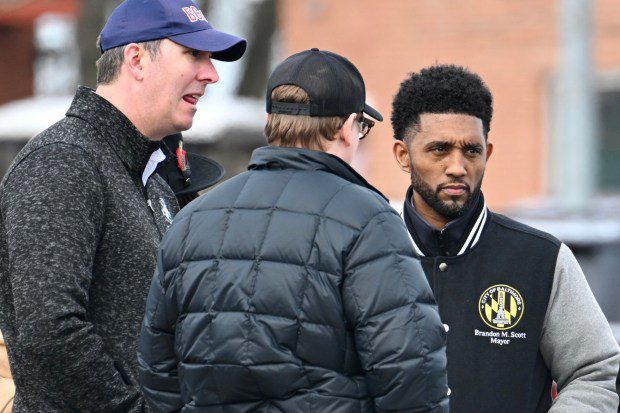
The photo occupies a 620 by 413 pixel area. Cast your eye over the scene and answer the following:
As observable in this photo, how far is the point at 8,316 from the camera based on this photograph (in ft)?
10.8

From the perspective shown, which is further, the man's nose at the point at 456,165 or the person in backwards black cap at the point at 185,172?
the person in backwards black cap at the point at 185,172

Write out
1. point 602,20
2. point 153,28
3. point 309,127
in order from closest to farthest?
point 309,127 < point 153,28 < point 602,20

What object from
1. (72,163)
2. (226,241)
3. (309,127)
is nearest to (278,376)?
(226,241)

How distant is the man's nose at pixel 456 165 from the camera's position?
363 cm

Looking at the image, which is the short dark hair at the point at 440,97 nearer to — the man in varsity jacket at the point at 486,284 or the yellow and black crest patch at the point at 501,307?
the man in varsity jacket at the point at 486,284

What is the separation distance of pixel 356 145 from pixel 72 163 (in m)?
0.71

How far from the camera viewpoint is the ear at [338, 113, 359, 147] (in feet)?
9.82

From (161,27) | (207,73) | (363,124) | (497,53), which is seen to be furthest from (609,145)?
(363,124)

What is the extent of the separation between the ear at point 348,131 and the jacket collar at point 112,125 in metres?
0.69

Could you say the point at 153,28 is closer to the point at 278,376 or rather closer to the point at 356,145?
the point at 356,145

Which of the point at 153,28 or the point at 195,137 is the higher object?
the point at 153,28

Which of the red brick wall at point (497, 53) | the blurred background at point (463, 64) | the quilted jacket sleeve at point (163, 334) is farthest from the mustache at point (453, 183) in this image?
the red brick wall at point (497, 53)

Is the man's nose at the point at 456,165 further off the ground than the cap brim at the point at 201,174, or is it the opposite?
the man's nose at the point at 456,165

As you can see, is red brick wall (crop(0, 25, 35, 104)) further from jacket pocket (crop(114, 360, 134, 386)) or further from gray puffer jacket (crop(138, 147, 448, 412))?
gray puffer jacket (crop(138, 147, 448, 412))
